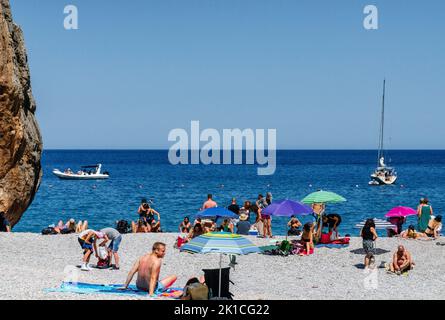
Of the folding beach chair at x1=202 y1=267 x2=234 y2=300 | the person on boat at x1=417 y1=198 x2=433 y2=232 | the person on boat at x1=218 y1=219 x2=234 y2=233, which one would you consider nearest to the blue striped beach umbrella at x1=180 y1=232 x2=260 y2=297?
the folding beach chair at x1=202 y1=267 x2=234 y2=300

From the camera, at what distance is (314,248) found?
19062 millimetres

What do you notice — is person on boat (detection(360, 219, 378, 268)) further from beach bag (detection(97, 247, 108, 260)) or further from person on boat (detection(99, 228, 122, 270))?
beach bag (detection(97, 247, 108, 260))

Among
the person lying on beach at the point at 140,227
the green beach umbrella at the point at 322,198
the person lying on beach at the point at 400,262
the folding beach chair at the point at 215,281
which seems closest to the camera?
the folding beach chair at the point at 215,281

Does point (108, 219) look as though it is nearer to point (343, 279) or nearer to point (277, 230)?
point (277, 230)

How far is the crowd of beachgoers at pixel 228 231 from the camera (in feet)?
39.6

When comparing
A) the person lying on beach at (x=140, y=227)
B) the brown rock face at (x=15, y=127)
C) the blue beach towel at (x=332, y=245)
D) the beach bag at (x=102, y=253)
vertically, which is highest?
the brown rock face at (x=15, y=127)

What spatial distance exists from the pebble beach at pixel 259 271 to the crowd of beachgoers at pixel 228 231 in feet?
1.31

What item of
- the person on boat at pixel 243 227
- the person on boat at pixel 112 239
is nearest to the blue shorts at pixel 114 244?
the person on boat at pixel 112 239

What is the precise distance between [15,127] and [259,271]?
11.2 m

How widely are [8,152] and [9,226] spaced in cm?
280

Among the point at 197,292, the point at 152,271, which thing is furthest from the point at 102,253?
the point at 197,292

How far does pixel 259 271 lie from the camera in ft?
53.2

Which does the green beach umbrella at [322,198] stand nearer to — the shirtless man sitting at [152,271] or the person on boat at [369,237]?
the person on boat at [369,237]

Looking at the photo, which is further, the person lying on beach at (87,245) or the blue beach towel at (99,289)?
the person lying on beach at (87,245)
